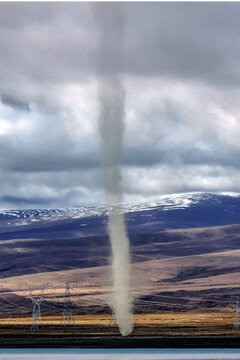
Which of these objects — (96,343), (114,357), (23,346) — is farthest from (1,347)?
(114,357)

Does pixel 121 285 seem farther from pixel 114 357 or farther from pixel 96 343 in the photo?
pixel 114 357

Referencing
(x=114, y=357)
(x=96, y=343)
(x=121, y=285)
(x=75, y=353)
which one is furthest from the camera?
(x=121, y=285)

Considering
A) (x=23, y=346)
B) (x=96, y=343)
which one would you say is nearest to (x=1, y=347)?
(x=23, y=346)

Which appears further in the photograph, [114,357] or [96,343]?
[96,343]

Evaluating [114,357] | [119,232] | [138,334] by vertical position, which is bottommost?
[114,357]

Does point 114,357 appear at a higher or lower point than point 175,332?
lower

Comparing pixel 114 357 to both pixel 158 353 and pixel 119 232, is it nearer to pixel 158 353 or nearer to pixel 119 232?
pixel 158 353

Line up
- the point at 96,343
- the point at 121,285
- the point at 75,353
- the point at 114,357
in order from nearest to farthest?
the point at 114,357, the point at 75,353, the point at 96,343, the point at 121,285
